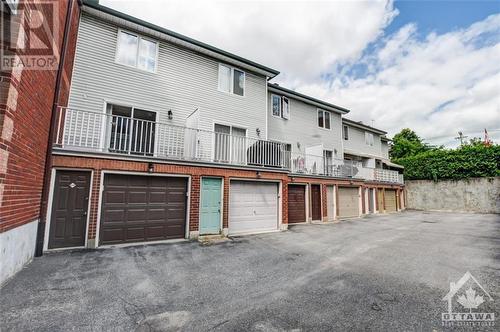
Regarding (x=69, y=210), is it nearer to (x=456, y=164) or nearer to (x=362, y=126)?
(x=362, y=126)

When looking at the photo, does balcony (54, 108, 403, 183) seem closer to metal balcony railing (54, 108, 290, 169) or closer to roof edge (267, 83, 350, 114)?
metal balcony railing (54, 108, 290, 169)

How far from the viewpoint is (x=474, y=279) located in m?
4.48

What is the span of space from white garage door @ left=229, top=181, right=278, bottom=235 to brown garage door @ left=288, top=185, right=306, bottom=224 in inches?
96.8

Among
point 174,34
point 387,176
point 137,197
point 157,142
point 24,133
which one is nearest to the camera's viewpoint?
point 24,133

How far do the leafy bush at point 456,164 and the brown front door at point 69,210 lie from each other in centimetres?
2745

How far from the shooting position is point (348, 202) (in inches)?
605

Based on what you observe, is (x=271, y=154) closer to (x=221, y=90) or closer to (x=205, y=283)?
(x=221, y=90)

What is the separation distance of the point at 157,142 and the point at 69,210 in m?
3.54

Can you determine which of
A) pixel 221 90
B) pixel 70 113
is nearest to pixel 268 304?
pixel 70 113

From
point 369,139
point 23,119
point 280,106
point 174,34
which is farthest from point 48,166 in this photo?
point 369,139

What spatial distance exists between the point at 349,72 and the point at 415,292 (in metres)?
16.1

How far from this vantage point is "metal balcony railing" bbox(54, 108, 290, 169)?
265 inches

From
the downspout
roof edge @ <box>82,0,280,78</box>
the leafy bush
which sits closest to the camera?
the downspout

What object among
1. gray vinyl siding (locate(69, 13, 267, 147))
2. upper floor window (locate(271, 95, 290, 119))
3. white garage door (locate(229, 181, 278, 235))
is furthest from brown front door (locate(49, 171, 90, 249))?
upper floor window (locate(271, 95, 290, 119))
